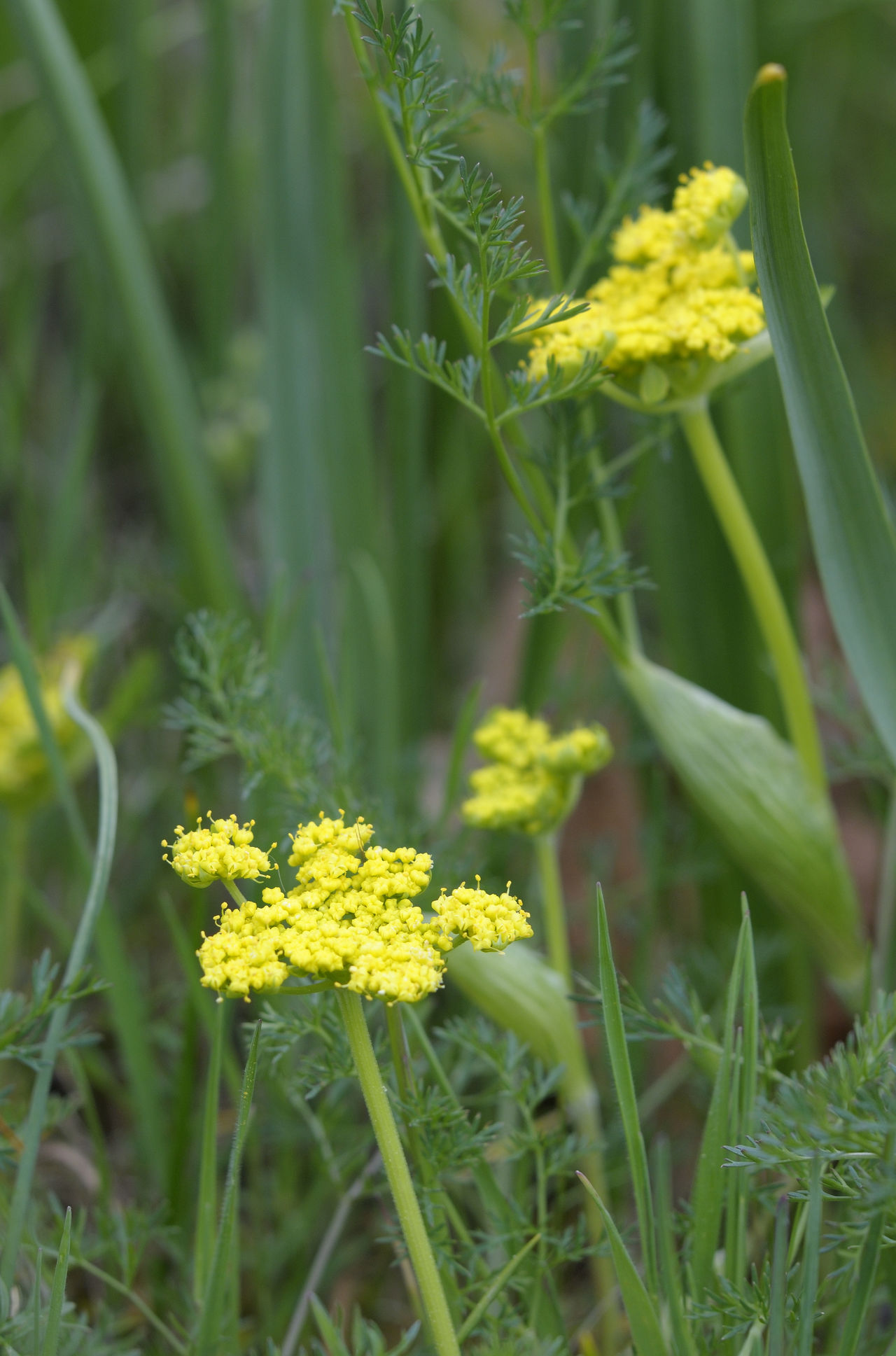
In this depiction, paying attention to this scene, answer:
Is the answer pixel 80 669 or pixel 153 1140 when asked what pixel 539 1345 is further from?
pixel 80 669

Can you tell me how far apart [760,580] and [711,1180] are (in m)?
0.35

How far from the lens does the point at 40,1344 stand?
0.50m

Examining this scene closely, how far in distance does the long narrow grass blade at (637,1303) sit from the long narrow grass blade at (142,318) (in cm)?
69

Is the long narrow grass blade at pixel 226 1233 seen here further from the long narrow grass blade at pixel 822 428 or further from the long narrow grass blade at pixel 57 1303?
the long narrow grass blade at pixel 822 428

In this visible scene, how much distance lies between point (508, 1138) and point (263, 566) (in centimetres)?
76

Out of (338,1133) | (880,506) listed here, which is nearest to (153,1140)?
(338,1133)

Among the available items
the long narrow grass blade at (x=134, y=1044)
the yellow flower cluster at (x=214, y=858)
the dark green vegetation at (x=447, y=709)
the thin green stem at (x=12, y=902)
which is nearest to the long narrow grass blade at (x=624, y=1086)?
the dark green vegetation at (x=447, y=709)

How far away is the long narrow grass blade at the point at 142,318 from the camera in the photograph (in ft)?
3.06

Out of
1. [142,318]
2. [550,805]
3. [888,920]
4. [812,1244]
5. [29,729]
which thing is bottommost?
[888,920]

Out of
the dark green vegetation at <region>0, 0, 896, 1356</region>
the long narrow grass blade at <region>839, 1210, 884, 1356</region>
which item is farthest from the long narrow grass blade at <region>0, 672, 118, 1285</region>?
the long narrow grass blade at <region>839, 1210, 884, 1356</region>

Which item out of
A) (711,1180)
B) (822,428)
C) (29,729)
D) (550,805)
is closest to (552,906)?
(550,805)

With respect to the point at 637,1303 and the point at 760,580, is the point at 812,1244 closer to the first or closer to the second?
the point at 637,1303

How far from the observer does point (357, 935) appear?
17.9 inches

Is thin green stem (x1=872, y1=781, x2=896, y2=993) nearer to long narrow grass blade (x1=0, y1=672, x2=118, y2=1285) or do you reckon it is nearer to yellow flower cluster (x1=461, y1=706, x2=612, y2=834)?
yellow flower cluster (x1=461, y1=706, x2=612, y2=834)
